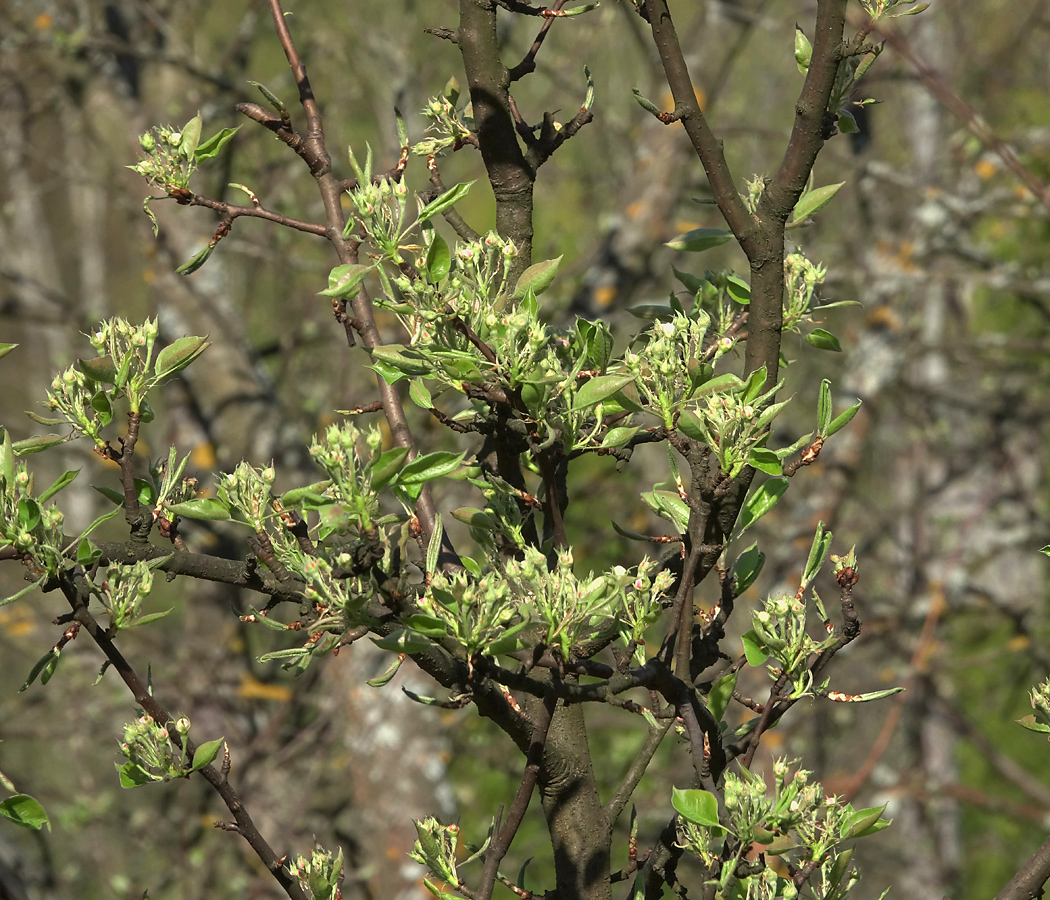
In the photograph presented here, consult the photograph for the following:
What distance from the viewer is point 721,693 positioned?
97 centimetres

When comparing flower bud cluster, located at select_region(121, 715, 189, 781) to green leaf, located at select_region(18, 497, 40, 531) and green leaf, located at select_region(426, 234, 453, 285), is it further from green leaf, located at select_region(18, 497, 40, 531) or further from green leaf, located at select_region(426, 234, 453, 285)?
green leaf, located at select_region(426, 234, 453, 285)

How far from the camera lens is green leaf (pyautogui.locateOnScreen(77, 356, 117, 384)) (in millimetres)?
845

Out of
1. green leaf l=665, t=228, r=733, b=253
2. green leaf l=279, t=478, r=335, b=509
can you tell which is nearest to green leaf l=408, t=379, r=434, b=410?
green leaf l=279, t=478, r=335, b=509

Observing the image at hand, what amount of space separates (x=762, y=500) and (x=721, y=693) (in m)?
0.20

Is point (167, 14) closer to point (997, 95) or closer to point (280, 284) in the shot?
point (280, 284)

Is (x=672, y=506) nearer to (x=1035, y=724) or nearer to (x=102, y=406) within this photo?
(x=1035, y=724)

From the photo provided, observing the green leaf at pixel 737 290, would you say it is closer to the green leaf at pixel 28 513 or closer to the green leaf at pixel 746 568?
the green leaf at pixel 746 568

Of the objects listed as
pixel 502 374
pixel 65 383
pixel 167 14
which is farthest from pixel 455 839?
pixel 167 14

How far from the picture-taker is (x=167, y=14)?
176 inches

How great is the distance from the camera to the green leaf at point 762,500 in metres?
0.93

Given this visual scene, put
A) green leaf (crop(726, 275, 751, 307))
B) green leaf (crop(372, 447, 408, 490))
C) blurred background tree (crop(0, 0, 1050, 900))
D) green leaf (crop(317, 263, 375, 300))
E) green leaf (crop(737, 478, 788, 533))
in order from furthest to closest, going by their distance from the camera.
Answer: blurred background tree (crop(0, 0, 1050, 900)) < green leaf (crop(726, 275, 751, 307)) < green leaf (crop(737, 478, 788, 533)) < green leaf (crop(317, 263, 375, 300)) < green leaf (crop(372, 447, 408, 490))

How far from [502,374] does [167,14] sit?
442cm

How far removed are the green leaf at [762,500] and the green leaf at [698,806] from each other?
253 millimetres

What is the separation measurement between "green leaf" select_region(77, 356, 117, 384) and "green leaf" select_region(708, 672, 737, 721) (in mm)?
624
